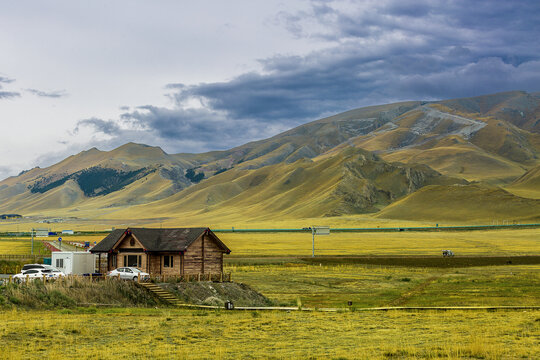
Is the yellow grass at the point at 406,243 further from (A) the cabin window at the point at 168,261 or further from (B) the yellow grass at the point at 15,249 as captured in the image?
A: (A) the cabin window at the point at 168,261

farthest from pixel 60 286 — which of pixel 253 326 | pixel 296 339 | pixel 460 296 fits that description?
pixel 460 296

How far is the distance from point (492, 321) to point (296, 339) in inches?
436

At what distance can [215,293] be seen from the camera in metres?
47.1

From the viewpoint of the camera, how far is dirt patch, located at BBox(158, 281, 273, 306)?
44.8 metres

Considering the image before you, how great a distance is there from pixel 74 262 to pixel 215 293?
17.5 metres

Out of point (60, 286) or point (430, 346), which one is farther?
point (60, 286)

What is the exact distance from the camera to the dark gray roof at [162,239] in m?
53.3

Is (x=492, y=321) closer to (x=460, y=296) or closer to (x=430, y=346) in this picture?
(x=430, y=346)

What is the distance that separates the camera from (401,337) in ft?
88.4

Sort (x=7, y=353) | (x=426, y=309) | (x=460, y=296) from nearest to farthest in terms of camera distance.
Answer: (x=7, y=353), (x=426, y=309), (x=460, y=296)

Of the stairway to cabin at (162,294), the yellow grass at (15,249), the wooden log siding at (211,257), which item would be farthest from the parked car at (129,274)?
the yellow grass at (15,249)

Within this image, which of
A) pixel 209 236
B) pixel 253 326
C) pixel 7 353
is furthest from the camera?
pixel 209 236

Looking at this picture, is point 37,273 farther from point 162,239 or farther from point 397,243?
point 397,243

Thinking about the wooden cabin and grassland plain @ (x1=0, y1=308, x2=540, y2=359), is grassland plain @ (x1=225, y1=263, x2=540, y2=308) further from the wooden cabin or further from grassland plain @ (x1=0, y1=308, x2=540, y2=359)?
grassland plain @ (x1=0, y1=308, x2=540, y2=359)
